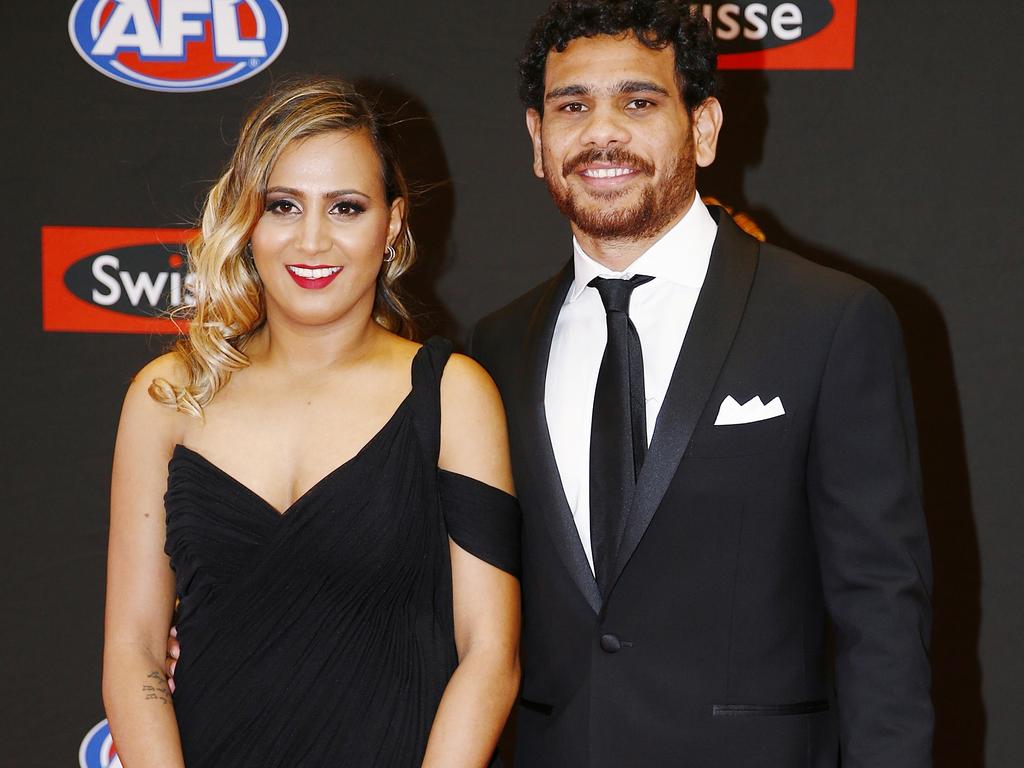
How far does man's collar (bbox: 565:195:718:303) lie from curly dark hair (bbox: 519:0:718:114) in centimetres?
20

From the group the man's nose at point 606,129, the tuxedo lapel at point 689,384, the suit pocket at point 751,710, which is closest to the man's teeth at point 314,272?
the man's nose at point 606,129

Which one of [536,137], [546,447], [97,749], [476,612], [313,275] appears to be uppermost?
[536,137]

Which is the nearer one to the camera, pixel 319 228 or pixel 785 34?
pixel 319 228

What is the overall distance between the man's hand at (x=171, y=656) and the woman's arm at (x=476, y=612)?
0.43 m

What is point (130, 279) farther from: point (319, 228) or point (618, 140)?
point (618, 140)

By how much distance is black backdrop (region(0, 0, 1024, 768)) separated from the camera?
103 inches

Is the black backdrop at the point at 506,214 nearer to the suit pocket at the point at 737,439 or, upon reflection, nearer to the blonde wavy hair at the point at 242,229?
the blonde wavy hair at the point at 242,229

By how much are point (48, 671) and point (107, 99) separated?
1480mm

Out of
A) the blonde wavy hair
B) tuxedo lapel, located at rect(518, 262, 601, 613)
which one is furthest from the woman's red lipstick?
tuxedo lapel, located at rect(518, 262, 601, 613)

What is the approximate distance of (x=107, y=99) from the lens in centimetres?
277

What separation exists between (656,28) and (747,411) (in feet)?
2.14

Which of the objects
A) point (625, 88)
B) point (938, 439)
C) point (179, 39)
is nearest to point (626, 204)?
point (625, 88)

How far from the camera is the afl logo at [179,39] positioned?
2.71 metres

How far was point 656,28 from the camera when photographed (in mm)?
1779
